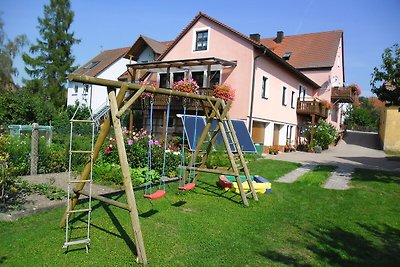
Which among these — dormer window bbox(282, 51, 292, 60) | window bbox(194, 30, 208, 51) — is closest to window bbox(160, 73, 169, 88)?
window bbox(194, 30, 208, 51)

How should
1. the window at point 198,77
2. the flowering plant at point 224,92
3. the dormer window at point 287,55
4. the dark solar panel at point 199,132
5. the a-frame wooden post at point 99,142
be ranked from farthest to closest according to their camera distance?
the dormer window at point 287,55, the window at point 198,77, the flowering plant at point 224,92, the dark solar panel at point 199,132, the a-frame wooden post at point 99,142

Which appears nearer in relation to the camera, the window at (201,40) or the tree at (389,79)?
the tree at (389,79)

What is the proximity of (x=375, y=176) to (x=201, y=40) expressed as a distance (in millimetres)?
13243

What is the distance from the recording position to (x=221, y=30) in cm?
1923

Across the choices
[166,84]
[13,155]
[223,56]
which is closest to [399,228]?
[13,155]

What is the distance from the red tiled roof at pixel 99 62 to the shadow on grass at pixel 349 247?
29.6m

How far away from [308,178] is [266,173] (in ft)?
5.18

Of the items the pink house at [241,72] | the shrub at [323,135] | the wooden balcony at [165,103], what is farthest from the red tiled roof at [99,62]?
the shrub at [323,135]

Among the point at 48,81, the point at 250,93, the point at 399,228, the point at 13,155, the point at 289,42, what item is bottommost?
the point at 399,228

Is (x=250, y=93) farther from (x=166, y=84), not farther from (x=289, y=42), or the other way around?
(x=289, y=42)

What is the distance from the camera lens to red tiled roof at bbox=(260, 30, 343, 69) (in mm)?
27875

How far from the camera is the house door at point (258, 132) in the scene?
18938mm

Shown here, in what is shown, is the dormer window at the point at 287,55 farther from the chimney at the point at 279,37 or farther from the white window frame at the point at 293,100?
the white window frame at the point at 293,100

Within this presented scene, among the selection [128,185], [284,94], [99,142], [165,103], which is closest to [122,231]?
[128,185]
